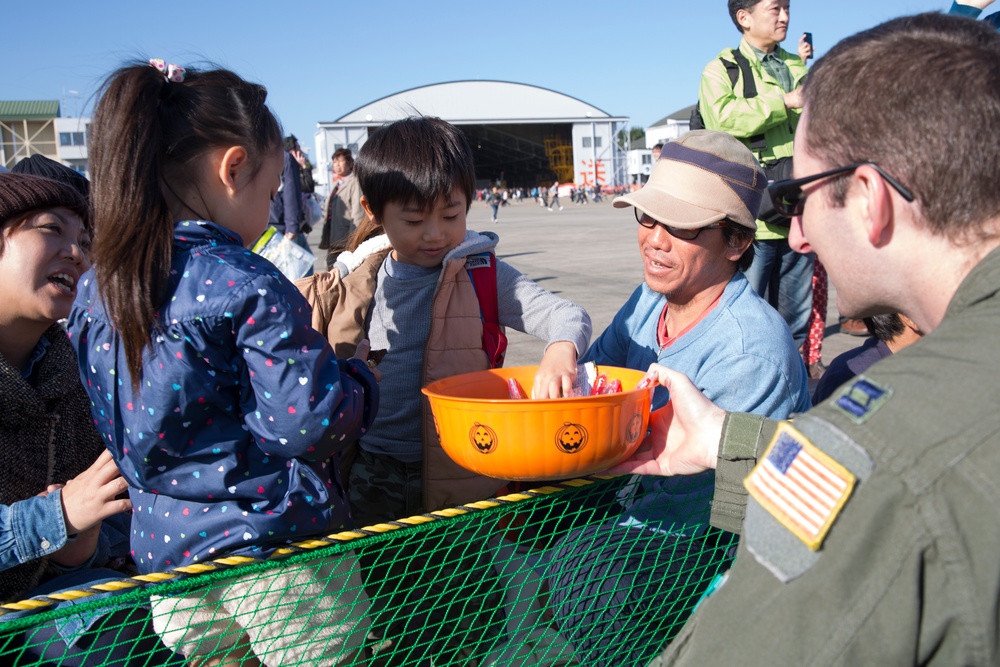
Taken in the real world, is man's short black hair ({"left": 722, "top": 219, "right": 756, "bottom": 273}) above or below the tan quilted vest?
above

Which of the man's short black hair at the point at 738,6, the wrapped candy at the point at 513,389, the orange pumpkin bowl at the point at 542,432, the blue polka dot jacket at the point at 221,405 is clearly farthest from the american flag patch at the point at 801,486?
the man's short black hair at the point at 738,6

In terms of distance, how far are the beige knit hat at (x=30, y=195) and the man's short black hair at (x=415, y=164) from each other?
846 mm

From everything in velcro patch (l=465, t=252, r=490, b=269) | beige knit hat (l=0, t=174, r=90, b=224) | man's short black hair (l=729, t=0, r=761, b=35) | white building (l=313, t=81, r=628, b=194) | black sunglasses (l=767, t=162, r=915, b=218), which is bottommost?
velcro patch (l=465, t=252, r=490, b=269)

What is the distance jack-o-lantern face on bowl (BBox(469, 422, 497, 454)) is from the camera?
174 cm

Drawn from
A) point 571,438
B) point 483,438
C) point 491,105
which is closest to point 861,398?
point 571,438

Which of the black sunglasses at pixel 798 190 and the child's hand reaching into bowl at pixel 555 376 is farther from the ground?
the black sunglasses at pixel 798 190

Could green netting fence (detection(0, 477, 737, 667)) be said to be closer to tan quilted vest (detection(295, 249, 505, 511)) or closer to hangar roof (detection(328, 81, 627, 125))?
tan quilted vest (detection(295, 249, 505, 511))

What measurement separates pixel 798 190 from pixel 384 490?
1.71m

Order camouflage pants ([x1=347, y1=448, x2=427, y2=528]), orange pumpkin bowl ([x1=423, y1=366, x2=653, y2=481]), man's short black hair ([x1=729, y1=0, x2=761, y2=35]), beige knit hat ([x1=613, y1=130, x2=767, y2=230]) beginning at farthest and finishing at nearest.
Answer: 1. man's short black hair ([x1=729, y1=0, x2=761, y2=35])
2. camouflage pants ([x1=347, y1=448, x2=427, y2=528])
3. beige knit hat ([x1=613, y1=130, x2=767, y2=230])
4. orange pumpkin bowl ([x1=423, y1=366, x2=653, y2=481])

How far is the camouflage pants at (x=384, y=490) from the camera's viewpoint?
263 centimetres

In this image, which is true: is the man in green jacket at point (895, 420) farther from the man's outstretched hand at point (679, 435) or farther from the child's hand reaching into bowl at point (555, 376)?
the child's hand reaching into bowl at point (555, 376)

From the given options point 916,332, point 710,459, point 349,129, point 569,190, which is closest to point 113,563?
point 710,459

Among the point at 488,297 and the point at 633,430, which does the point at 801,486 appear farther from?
the point at 488,297

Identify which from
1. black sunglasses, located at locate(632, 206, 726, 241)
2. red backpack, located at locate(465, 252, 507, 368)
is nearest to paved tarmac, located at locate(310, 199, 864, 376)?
red backpack, located at locate(465, 252, 507, 368)
